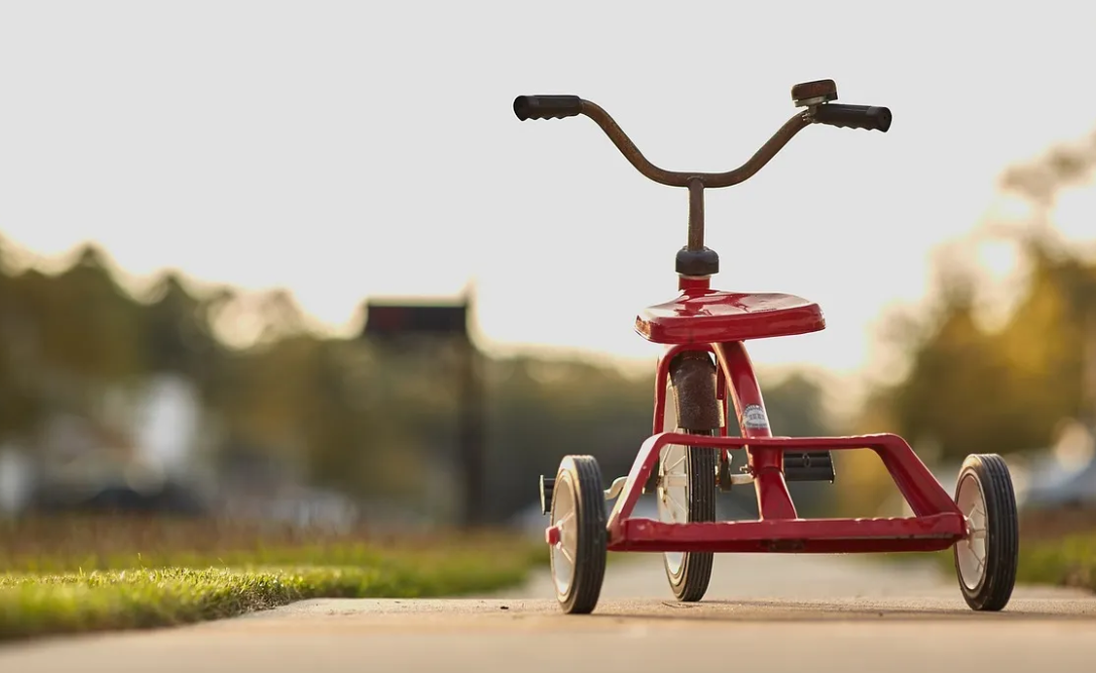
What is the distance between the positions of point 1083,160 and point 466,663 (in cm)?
5464

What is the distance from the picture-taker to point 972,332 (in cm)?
6562

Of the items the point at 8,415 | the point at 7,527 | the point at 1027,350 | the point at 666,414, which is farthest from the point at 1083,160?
the point at 666,414

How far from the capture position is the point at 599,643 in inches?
233

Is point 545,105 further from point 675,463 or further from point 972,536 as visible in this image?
point 972,536

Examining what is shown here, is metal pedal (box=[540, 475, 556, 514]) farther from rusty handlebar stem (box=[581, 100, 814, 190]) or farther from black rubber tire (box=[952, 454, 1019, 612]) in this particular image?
black rubber tire (box=[952, 454, 1019, 612])

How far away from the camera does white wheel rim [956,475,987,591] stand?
7430 millimetres

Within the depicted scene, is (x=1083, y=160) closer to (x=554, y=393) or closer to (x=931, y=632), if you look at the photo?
(x=931, y=632)

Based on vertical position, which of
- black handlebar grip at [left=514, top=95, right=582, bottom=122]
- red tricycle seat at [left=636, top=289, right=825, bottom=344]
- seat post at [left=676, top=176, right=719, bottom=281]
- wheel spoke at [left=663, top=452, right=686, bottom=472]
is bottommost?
wheel spoke at [left=663, top=452, right=686, bottom=472]

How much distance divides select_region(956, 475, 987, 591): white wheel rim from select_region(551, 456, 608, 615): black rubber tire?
1438 millimetres

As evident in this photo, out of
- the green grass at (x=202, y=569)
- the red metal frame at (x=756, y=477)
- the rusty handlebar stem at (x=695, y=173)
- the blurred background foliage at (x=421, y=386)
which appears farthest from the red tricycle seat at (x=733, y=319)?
the blurred background foliage at (x=421, y=386)

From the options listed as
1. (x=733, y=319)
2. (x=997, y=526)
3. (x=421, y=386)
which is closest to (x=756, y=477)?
(x=733, y=319)

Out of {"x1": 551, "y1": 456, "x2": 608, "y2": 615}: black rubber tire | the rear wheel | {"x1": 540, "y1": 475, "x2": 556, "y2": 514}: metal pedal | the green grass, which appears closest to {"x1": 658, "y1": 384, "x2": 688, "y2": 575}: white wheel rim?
the rear wheel

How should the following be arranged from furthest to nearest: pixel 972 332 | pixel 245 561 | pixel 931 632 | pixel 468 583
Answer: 1. pixel 972 332
2. pixel 468 583
3. pixel 245 561
4. pixel 931 632

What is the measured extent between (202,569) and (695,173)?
12.2 ft
